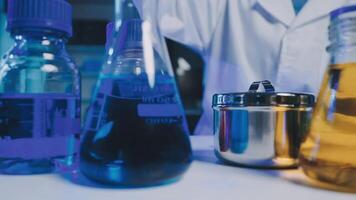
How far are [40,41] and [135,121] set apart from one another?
0.16m

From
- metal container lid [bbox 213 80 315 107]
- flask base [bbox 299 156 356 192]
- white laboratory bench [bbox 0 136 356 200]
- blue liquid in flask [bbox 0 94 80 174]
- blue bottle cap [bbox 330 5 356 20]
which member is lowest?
white laboratory bench [bbox 0 136 356 200]

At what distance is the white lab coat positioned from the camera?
1058mm

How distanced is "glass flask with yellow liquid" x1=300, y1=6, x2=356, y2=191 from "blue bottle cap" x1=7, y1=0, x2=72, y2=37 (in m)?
0.27

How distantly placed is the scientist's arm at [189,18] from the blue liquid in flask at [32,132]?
0.73 meters

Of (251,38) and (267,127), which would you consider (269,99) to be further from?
(251,38)

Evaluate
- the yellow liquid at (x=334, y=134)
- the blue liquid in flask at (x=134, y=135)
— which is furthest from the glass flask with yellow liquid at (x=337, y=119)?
the blue liquid in flask at (x=134, y=135)

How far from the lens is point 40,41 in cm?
39

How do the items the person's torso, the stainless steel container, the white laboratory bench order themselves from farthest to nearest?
the person's torso < the stainless steel container < the white laboratory bench

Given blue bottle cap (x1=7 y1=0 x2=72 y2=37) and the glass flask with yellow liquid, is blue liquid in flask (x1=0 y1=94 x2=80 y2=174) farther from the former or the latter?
the glass flask with yellow liquid

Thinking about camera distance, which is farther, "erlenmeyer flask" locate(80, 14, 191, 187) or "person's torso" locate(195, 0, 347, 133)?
"person's torso" locate(195, 0, 347, 133)

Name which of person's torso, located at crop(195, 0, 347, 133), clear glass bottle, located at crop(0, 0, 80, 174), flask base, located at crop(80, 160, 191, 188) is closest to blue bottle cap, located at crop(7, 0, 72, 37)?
clear glass bottle, located at crop(0, 0, 80, 174)

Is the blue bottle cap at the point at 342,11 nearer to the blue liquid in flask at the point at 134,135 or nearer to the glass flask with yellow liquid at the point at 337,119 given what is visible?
the glass flask with yellow liquid at the point at 337,119

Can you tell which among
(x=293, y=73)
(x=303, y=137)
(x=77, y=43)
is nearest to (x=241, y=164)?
(x=303, y=137)

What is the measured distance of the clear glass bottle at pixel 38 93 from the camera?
352 millimetres
